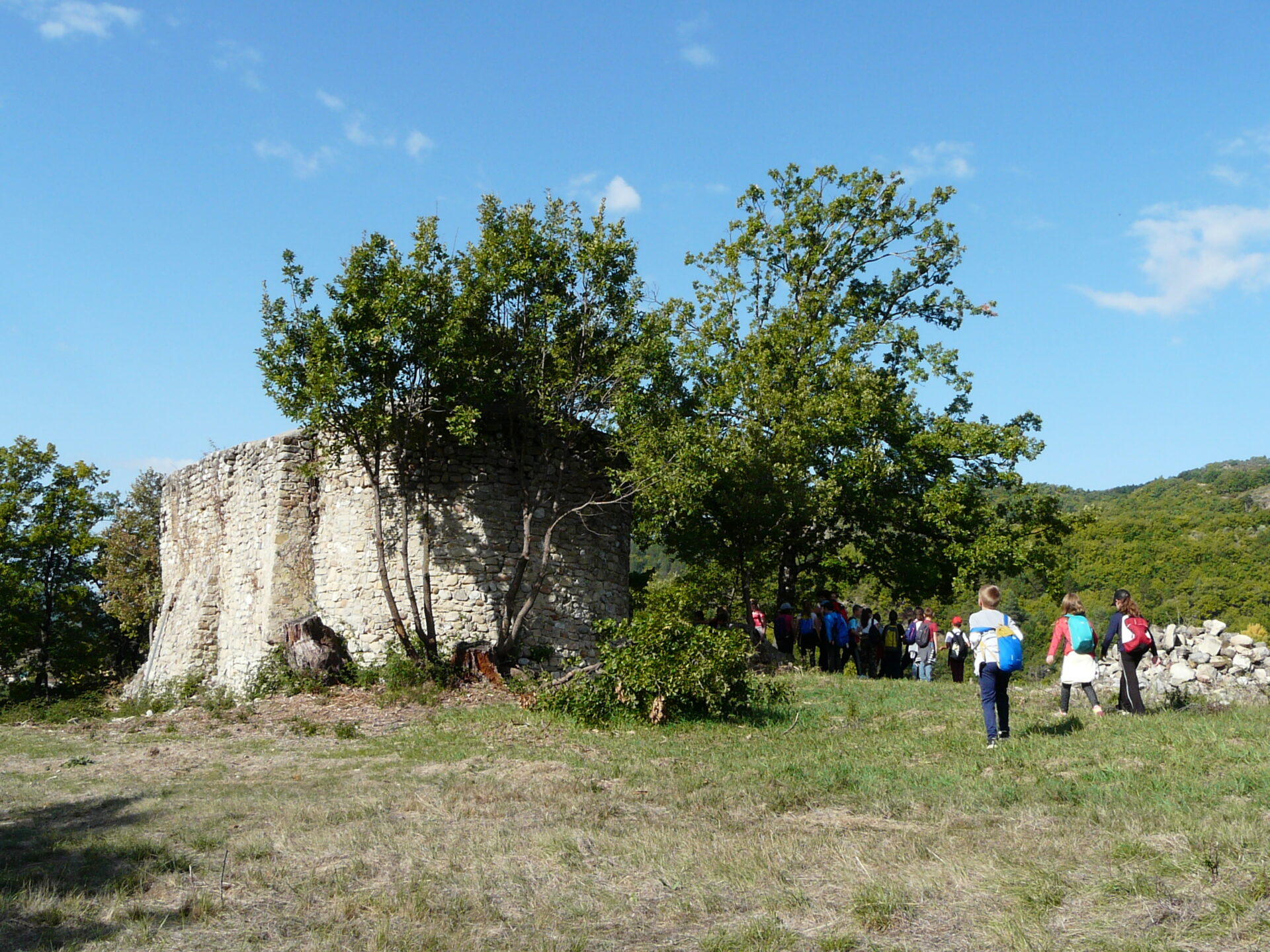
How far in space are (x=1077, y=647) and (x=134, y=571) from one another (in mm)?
21966

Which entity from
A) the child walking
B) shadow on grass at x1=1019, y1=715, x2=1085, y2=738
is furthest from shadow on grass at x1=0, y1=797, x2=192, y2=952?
the child walking

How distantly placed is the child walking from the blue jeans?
1074 mm

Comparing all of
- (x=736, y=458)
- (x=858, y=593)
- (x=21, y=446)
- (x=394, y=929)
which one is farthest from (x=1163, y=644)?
(x=858, y=593)

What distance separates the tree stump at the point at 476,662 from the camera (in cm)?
1287

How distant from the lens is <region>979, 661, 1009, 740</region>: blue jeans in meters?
7.88

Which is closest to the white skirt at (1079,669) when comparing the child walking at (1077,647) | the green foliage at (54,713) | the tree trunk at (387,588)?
the child walking at (1077,647)

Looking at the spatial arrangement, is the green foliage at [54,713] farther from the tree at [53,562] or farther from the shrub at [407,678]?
the tree at [53,562]

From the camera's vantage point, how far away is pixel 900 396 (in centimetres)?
1816

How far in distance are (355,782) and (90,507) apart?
2101 cm

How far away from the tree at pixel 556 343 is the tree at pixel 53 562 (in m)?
15.7

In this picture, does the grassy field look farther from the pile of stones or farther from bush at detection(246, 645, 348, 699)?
the pile of stones

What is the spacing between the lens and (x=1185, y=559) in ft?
153

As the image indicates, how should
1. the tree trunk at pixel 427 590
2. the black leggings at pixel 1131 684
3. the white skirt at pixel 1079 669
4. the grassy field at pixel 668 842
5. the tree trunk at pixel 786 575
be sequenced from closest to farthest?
the grassy field at pixel 668 842, the white skirt at pixel 1079 669, the black leggings at pixel 1131 684, the tree trunk at pixel 427 590, the tree trunk at pixel 786 575

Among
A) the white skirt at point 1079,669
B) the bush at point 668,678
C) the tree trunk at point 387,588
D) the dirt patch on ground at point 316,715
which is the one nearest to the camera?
the white skirt at point 1079,669
